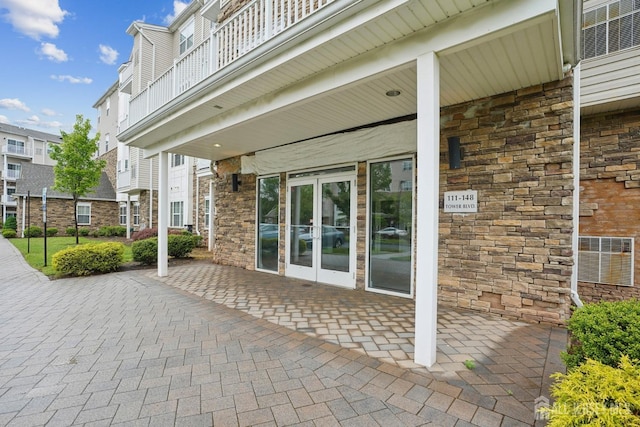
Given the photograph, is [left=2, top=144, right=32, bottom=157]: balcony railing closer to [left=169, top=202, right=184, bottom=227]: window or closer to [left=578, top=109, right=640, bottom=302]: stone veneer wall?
[left=169, top=202, right=184, bottom=227]: window

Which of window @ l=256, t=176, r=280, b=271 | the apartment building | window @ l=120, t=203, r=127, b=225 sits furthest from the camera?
window @ l=120, t=203, r=127, b=225

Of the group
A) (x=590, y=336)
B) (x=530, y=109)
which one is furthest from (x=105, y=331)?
(x=530, y=109)

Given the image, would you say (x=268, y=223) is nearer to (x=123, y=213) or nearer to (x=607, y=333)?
(x=607, y=333)

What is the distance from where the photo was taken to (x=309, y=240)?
6062 millimetres

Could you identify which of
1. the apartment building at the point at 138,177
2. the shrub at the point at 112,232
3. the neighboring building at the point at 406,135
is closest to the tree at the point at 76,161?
the apartment building at the point at 138,177

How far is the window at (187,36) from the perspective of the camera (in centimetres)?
1298

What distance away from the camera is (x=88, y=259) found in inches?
257

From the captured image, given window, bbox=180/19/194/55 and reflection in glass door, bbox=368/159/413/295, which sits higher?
window, bbox=180/19/194/55

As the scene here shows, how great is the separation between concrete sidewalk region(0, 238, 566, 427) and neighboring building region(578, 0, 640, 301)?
7.70ft

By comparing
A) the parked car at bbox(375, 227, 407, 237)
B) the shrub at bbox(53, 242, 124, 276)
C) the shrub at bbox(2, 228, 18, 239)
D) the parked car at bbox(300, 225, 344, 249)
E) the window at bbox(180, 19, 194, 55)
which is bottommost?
the shrub at bbox(2, 228, 18, 239)

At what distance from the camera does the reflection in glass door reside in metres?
4.71

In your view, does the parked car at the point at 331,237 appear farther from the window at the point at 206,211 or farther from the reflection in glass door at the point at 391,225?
the window at the point at 206,211

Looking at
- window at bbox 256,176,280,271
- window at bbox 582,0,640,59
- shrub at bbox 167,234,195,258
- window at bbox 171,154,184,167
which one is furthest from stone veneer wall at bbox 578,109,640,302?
window at bbox 171,154,184,167

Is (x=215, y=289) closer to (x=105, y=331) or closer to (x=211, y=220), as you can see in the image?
(x=105, y=331)
